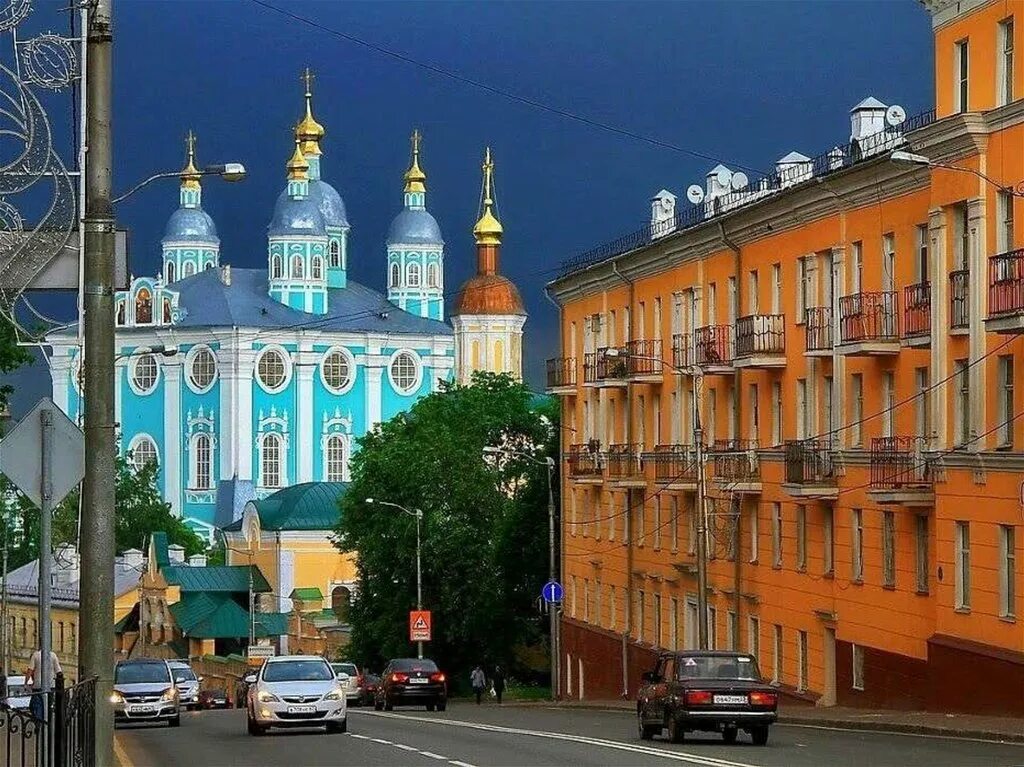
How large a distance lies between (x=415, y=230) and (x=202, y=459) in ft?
98.8

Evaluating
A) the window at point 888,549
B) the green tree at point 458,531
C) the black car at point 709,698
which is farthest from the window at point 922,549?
the green tree at point 458,531

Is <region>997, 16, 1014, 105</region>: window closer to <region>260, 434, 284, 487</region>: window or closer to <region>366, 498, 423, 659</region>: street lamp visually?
<region>366, 498, 423, 659</region>: street lamp

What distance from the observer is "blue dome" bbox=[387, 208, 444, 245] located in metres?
182

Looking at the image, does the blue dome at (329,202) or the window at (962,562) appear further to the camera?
the blue dome at (329,202)

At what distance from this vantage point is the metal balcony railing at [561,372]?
70.4m

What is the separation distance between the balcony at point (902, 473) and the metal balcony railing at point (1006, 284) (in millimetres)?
4321

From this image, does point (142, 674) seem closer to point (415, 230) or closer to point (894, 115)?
point (894, 115)

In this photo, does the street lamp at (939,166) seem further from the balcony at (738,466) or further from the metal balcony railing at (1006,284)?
the balcony at (738,466)

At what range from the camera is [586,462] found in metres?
67.1

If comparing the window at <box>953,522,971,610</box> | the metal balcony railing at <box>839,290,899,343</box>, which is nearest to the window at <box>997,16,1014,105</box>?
the metal balcony railing at <box>839,290,899,343</box>

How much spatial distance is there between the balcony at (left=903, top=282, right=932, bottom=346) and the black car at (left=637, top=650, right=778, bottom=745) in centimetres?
998

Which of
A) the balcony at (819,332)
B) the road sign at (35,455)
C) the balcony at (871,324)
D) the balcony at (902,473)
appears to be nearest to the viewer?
the road sign at (35,455)

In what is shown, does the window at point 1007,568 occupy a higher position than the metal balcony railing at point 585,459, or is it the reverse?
the metal balcony railing at point 585,459

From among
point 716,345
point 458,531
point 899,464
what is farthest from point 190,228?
point 899,464
